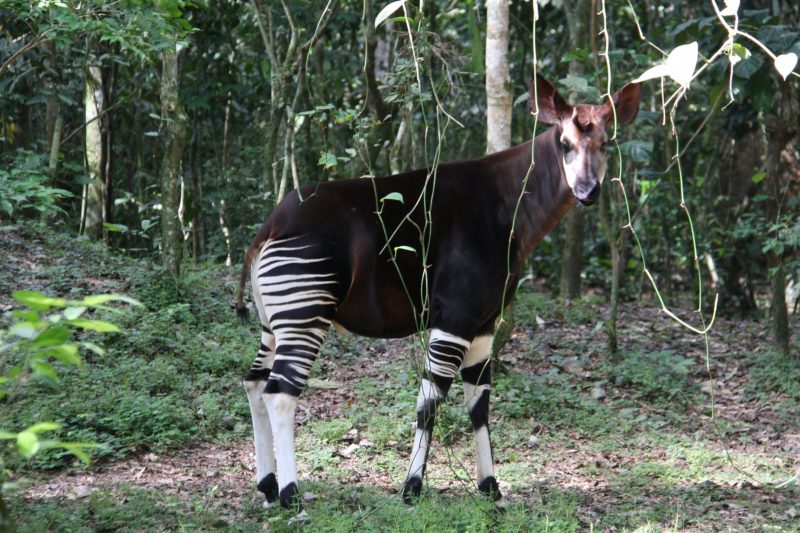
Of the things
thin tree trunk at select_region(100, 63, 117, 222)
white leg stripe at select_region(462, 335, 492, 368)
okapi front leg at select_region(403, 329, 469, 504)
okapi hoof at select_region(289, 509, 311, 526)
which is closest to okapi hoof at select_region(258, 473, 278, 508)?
okapi hoof at select_region(289, 509, 311, 526)

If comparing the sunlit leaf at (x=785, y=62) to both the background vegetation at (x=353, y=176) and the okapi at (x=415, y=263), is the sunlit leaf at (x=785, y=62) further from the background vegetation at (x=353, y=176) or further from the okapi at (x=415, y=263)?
the okapi at (x=415, y=263)

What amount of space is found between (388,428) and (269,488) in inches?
55.0

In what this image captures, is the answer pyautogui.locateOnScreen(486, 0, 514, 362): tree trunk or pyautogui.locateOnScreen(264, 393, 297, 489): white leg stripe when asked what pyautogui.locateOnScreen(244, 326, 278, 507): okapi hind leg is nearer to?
pyautogui.locateOnScreen(264, 393, 297, 489): white leg stripe

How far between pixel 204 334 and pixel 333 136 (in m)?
4.20

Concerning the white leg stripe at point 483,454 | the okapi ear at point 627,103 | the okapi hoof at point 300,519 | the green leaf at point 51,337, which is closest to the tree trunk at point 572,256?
the okapi ear at point 627,103

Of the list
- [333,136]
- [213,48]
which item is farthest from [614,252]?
[213,48]

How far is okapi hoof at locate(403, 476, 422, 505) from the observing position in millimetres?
4551

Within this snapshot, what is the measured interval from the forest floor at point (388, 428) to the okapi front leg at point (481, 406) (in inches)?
4.0

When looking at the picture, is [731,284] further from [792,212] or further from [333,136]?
[333,136]

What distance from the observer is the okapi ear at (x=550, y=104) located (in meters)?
4.55

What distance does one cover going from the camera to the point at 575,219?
363 inches

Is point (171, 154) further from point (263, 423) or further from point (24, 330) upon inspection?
point (24, 330)

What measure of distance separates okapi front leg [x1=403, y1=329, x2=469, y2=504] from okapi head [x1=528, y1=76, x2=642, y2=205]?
3.37ft

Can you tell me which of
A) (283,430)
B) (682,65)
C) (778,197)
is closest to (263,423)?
(283,430)
